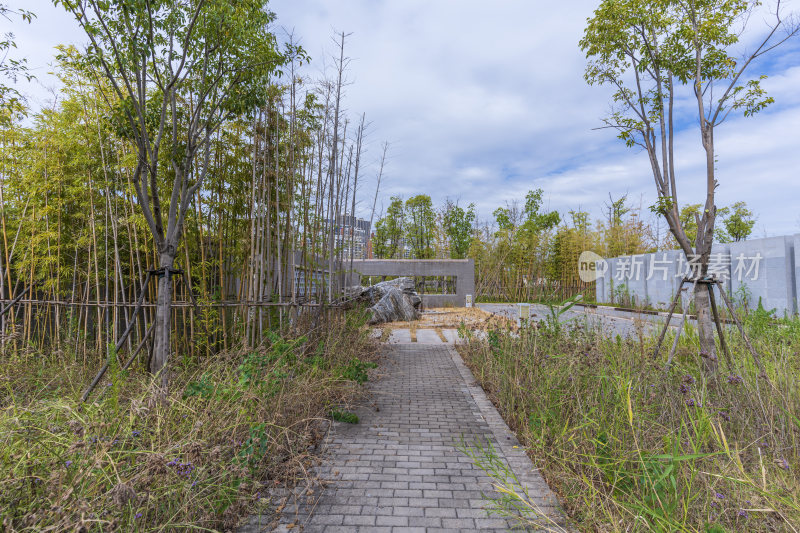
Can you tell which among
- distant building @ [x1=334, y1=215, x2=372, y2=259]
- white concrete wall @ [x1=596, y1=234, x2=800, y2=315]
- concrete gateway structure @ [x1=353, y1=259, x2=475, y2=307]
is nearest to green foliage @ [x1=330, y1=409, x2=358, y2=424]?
distant building @ [x1=334, y1=215, x2=372, y2=259]

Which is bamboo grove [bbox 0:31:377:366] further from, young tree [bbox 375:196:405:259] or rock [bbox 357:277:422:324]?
young tree [bbox 375:196:405:259]

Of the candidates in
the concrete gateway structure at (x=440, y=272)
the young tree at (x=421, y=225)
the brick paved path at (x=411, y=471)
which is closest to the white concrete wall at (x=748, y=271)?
the brick paved path at (x=411, y=471)

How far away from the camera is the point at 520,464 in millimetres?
2582

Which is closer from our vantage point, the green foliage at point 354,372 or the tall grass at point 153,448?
the tall grass at point 153,448

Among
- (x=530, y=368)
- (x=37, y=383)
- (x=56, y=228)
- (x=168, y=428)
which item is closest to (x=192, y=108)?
(x=56, y=228)

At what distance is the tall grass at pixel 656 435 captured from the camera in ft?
5.40

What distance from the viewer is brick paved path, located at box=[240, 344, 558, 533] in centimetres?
198

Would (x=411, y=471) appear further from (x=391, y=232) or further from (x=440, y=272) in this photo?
(x=391, y=232)

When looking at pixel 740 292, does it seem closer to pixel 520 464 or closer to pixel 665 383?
pixel 665 383

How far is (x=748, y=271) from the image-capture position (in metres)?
10.1

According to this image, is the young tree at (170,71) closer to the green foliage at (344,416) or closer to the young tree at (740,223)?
the green foliage at (344,416)

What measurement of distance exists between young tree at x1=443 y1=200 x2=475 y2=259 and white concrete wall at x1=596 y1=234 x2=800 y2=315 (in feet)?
36.4

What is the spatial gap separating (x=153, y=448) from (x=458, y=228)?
77.8 ft

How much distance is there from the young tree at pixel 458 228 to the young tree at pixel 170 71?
21721 mm
